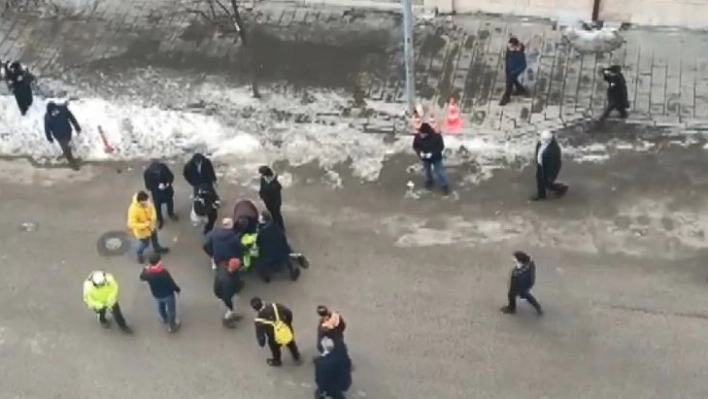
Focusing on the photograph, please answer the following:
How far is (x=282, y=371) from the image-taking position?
16.6 metres

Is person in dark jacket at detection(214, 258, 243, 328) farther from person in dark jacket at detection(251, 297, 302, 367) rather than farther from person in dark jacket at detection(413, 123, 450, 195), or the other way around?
person in dark jacket at detection(413, 123, 450, 195)

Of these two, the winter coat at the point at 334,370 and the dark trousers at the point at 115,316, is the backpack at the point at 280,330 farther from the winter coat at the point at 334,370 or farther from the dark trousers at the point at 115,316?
the dark trousers at the point at 115,316

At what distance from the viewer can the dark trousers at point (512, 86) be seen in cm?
2058

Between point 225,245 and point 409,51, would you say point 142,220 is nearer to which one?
point 225,245

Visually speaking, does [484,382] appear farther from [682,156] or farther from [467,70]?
[467,70]

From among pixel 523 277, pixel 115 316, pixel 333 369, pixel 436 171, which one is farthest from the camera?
pixel 436 171

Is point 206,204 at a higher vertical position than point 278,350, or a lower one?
higher

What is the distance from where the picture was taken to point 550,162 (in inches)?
721

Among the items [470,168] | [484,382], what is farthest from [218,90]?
[484,382]

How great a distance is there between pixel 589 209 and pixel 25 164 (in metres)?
9.25

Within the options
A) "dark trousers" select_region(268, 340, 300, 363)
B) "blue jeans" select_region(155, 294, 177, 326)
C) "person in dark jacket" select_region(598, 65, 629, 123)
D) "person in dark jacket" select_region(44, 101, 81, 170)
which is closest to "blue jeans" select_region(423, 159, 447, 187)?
"person in dark jacket" select_region(598, 65, 629, 123)

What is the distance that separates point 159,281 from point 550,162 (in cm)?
605

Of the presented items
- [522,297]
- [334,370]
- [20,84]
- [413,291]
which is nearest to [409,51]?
[413,291]

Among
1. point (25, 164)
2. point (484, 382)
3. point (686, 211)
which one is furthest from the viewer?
point (25, 164)
